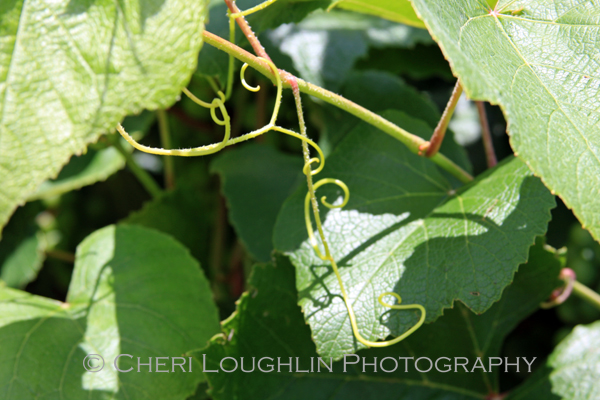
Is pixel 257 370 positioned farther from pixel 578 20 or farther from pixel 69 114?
pixel 578 20

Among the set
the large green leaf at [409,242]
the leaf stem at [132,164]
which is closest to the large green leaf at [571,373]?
the large green leaf at [409,242]

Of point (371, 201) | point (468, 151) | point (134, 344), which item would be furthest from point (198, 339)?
point (468, 151)

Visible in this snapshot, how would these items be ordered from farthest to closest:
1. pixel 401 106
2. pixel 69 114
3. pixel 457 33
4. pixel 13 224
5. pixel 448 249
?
pixel 13 224 → pixel 401 106 → pixel 448 249 → pixel 457 33 → pixel 69 114

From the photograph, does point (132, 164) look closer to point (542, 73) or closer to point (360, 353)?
point (360, 353)

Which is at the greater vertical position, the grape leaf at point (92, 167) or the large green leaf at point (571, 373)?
the grape leaf at point (92, 167)

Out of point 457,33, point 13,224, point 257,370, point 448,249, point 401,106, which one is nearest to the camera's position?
point 457,33

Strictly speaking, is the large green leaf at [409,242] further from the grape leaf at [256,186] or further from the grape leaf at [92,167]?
the grape leaf at [92,167]

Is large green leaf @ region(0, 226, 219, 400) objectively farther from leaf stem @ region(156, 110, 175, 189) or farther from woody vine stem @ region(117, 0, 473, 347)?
leaf stem @ region(156, 110, 175, 189)
